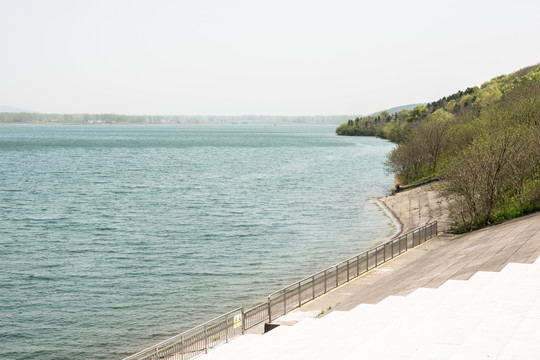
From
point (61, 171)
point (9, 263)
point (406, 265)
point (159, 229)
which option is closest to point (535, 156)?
point (406, 265)

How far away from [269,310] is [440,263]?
1177 centimetres

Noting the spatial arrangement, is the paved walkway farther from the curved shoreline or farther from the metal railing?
the curved shoreline

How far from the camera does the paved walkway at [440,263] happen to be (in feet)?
83.4

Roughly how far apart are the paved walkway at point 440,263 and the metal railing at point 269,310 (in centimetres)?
54

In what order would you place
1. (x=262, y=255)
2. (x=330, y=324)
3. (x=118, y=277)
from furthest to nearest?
(x=262, y=255), (x=118, y=277), (x=330, y=324)

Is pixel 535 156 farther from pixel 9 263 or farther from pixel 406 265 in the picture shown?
pixel 9 263

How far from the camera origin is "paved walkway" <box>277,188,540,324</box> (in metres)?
25.4

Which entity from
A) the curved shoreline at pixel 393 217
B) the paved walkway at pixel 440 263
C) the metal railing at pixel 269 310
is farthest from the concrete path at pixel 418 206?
the metal railing at pixel 269 310

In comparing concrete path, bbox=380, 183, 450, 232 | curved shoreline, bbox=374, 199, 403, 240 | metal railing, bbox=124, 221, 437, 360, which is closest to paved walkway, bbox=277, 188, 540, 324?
metal railing, bbox=124, 221, 437, 360

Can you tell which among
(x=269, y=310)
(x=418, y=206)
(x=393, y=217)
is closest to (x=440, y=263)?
(x=269, y=310)

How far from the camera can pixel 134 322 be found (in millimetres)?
29125

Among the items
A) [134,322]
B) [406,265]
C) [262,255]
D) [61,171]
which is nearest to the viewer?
[134,322]

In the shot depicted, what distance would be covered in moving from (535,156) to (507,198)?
368 cm

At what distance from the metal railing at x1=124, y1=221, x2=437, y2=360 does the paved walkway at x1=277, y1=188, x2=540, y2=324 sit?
21.2 inches
